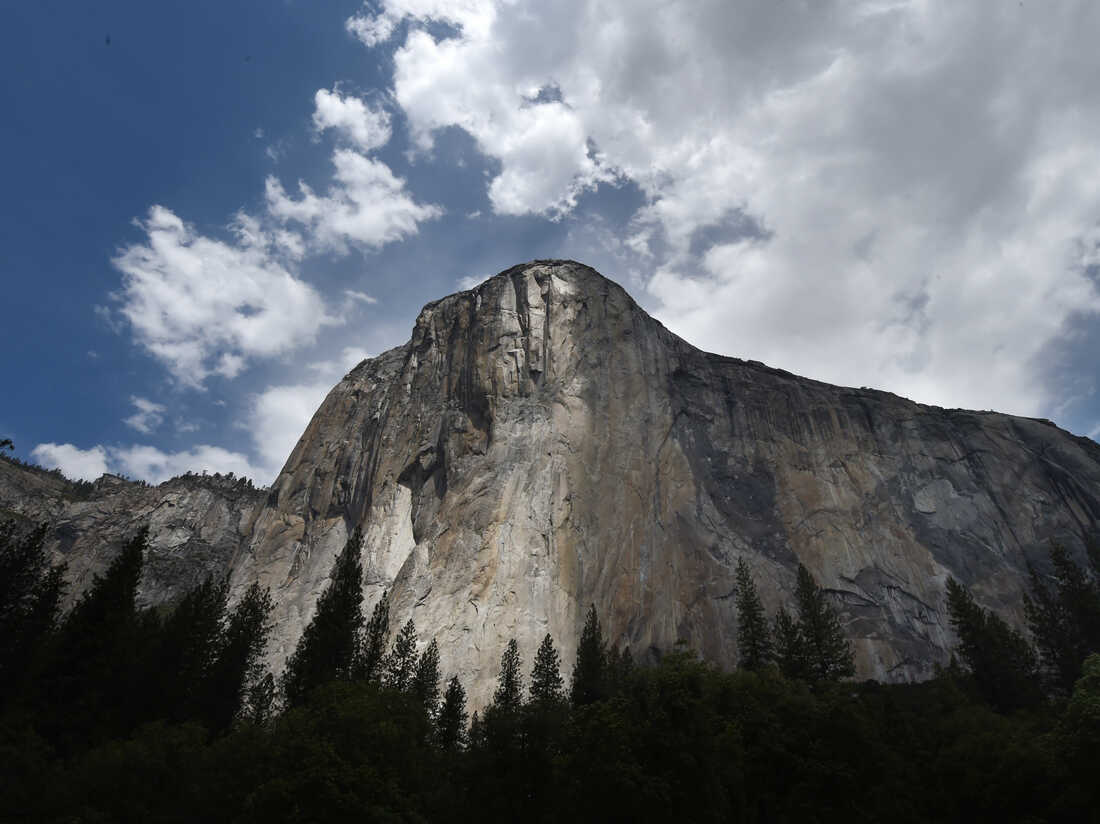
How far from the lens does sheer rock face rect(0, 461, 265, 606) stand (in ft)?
371

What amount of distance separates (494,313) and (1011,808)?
69.5m

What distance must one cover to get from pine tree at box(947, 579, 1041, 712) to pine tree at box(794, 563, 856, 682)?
940 cm

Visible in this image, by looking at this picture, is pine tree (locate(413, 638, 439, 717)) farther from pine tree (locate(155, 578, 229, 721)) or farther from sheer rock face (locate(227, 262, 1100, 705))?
pine tree (locate(155, 578, 229, 721))

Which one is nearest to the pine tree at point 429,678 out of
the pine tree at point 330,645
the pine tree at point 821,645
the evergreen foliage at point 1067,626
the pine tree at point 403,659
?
the pine tree at point 403,659

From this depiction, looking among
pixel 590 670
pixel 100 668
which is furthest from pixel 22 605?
pixel 590 670

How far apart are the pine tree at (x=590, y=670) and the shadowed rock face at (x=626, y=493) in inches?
223

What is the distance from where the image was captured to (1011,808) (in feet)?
99.8

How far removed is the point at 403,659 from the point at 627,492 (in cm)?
3171

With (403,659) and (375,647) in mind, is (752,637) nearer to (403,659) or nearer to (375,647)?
(403,659)

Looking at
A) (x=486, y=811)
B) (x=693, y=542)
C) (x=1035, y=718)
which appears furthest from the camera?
(x=693, y=542)

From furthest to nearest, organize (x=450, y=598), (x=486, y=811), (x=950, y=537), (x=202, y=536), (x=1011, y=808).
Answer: (x=202, y=536) < (x=950, y=537) < (x=450, y=598) < (x=1011, y=808) < (x=486, y=811)

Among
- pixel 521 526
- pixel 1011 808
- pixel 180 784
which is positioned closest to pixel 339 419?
pixel 521 526

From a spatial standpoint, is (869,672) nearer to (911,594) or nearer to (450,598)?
(911,594)

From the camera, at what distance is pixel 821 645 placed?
185ft
